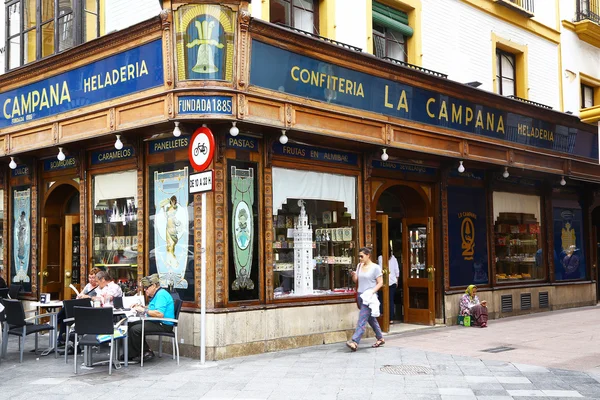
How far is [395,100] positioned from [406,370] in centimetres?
564

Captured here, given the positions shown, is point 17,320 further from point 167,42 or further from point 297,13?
point 297,13

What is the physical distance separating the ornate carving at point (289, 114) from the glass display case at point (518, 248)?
7.34 m

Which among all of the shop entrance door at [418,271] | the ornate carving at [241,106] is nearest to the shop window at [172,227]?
the ornate carving at [241,106]

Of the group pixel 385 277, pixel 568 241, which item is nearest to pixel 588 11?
pixel 568 241

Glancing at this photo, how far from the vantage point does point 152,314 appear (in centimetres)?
1006

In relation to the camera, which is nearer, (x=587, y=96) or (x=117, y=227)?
(x=117, y=227)

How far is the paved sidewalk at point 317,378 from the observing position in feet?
27.0

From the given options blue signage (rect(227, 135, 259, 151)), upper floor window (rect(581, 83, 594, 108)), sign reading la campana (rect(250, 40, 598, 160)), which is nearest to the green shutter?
sign reading la campana (rect(250, 40, 598, 160))

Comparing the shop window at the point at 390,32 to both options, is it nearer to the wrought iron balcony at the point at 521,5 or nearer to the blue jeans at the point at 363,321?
the wrought iron balcony at the point at 521,5

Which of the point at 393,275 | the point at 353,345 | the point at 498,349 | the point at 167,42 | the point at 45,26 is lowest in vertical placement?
the point at 498,349

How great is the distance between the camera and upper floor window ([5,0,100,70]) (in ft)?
43.5

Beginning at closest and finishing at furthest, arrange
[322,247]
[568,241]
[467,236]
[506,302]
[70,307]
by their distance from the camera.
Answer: [70,307], [322,247], [467,236], [506,302], [568,241]

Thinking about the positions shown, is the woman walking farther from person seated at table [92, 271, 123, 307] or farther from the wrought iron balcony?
the wrought iron balcony

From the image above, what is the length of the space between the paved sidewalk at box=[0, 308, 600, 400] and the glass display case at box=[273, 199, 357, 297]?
4.58 ft
